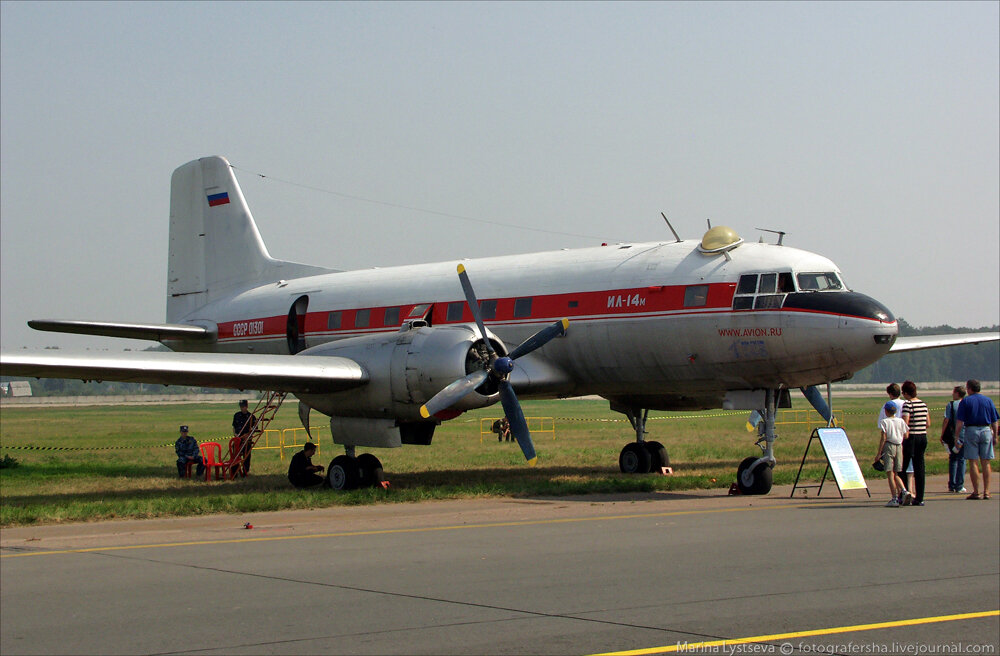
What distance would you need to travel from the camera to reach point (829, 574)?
30.1 feet

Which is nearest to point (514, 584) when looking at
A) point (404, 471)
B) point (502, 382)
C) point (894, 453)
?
point (894, 453)

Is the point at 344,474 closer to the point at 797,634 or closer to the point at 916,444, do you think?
the point at 916,444

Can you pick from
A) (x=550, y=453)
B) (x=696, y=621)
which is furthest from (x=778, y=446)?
(x=696, y=621)

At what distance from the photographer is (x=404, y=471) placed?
22.4 metres

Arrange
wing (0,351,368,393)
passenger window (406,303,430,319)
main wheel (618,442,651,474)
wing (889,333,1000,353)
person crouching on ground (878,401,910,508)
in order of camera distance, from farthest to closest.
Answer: main wheel (618,442,651,474), wing (889,333,1000,353), passenger window (406,303,430,319), wing (0,351,368,393), person crouching on ground (878,401,910,508)

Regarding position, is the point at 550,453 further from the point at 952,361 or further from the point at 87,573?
the point at 952,361

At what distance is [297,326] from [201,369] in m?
6.53

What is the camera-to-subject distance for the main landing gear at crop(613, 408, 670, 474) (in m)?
21.4

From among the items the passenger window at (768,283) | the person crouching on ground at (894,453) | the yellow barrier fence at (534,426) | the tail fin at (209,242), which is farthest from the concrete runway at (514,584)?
the yellow barrier fence at (534,426)

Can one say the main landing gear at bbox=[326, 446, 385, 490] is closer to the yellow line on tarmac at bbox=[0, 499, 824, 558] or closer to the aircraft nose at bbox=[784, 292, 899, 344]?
the yellow line on tarmac at bbox=[0, 499, 824, 558]

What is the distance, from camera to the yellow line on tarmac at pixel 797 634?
655 cm

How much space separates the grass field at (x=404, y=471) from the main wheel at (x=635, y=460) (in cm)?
40

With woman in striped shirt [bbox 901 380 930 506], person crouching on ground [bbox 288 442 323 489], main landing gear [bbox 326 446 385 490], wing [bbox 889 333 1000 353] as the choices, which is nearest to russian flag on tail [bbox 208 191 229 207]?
person crouching on ground [bbox 288 442 323 489]

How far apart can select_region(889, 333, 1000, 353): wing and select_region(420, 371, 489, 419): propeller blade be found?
886 centimetres
